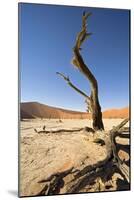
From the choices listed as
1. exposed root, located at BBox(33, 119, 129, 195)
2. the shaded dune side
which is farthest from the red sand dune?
exposed root, located at BBox(33, 119, 129, 195)

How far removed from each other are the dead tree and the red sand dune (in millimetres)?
51

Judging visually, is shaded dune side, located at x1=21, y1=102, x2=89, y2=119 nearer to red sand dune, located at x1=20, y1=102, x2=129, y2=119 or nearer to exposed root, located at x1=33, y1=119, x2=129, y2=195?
red sand dune, located at x1=20, y1=102, x2=129, y2=119

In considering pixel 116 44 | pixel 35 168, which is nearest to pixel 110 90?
pixel 116 44

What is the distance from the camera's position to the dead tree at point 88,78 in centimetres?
276

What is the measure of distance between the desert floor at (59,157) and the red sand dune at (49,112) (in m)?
0.03

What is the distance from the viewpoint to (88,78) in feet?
9.12

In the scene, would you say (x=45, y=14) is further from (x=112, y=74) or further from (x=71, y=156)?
(x=71, y=156)

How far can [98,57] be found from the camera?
111 inches

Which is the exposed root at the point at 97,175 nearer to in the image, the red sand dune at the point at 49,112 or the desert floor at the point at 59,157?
the desert floor at the point at 59,157

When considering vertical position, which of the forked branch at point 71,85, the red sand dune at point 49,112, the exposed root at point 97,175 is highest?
the forked branch at point 71,85

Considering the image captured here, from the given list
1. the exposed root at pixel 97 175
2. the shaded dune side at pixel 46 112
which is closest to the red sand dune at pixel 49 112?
the shaded dune side at pixel 46 112

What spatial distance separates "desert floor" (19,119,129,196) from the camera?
2.65m

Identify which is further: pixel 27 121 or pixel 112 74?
pixel 112 74

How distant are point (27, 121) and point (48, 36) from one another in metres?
0.57
